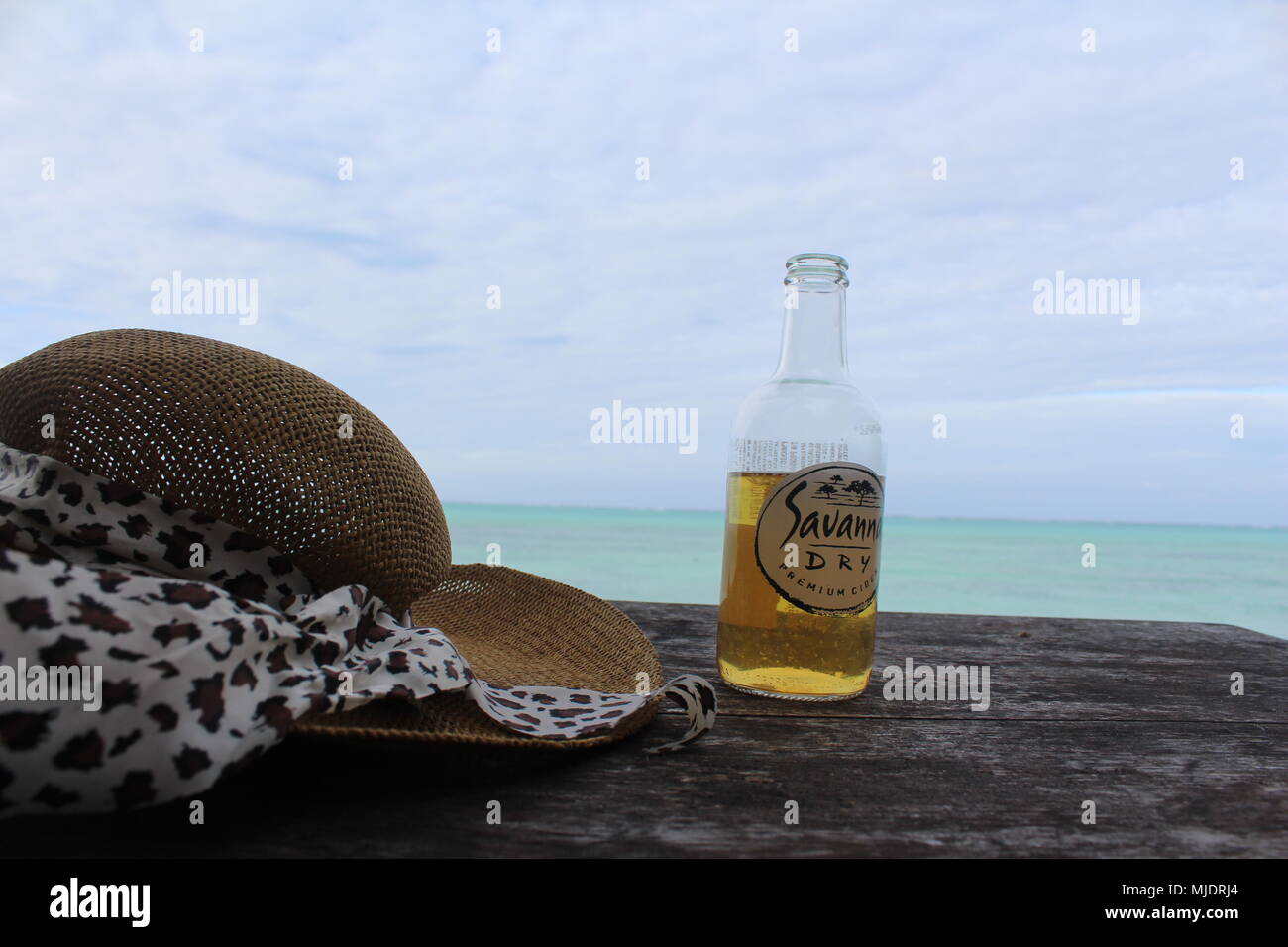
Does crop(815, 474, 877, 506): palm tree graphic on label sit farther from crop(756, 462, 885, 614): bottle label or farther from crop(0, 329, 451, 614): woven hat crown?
crop(0, 329, 451, 614): woven hat crown

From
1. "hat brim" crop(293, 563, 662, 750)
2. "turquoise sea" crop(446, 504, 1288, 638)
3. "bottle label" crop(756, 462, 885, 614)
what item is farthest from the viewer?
"turquoise sea" crop(446, 504, 1288, 638)

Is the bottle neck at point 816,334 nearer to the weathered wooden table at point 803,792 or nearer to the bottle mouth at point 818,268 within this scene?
the bottle mouth at point 818,268

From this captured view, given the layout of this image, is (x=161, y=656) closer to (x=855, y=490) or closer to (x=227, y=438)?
(x=227, y=438)

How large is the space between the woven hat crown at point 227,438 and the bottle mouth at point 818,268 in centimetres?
50

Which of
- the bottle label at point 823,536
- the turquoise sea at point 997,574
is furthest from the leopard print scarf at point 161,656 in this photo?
the turquoise sea at point 997,574

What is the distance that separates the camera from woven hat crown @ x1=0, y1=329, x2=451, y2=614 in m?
0.68

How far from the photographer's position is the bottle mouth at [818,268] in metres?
0.93

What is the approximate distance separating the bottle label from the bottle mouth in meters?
0.22

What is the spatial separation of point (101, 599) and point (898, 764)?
62 cm

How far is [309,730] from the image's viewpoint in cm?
57

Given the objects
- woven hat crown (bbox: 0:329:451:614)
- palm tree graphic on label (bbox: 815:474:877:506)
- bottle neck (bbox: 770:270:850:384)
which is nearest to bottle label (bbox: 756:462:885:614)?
palm tree graphic on label (bbox: 815:474:877:506)

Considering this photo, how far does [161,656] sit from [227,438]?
0.25 metres
